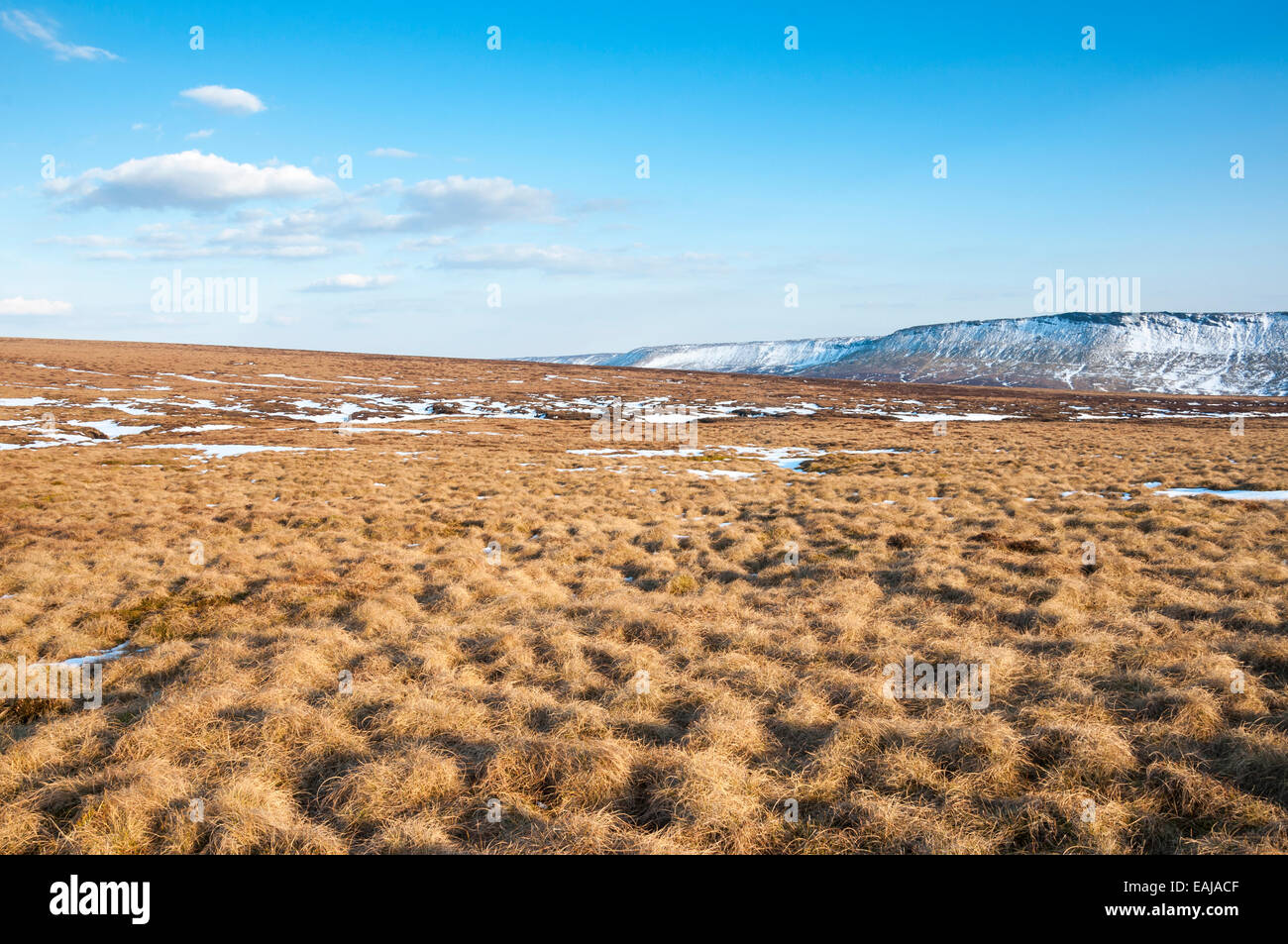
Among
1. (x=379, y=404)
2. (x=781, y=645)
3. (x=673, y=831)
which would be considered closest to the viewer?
(x=673, y=831)

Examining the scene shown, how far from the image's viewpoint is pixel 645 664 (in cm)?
738

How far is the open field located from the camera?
4656 mm

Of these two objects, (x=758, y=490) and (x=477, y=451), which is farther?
(x=477, y=451)

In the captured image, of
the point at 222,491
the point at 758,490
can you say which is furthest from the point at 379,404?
the point at 758,490

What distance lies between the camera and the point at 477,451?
106ft

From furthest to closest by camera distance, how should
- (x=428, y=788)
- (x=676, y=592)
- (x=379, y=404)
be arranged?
1. (x=379, y=404)
2. (x=676, y=592)
3. (x=428, y=788)

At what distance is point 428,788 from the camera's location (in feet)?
16.5

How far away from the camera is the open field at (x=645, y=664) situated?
4656mm

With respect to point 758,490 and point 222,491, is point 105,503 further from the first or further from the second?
point 758,490

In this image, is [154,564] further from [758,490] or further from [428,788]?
[758,490]
